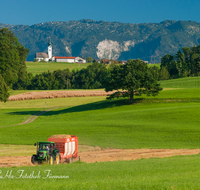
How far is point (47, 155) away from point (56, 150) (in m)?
1.60

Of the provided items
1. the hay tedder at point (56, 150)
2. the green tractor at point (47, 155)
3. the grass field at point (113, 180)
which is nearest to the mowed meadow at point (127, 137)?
the grass field at point (113, 180)

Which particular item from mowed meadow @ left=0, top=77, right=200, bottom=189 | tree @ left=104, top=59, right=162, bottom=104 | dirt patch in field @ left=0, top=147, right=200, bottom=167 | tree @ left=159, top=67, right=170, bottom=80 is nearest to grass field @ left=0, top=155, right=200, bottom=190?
mowed meadow @ left=0, top=77, right=200, bottom=189

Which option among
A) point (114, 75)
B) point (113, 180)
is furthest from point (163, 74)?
point (113, 180)

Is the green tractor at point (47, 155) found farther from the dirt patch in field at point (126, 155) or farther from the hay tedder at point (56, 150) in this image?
the dirt patch in field at point (126, 155)

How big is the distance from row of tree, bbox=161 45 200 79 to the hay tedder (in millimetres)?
151989

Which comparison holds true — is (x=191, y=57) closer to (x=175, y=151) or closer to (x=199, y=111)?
(x=199, y=111)

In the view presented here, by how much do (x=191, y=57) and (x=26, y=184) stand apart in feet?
593

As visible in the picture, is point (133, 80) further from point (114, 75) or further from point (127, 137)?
point (127, 137)

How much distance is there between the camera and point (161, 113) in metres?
50.8

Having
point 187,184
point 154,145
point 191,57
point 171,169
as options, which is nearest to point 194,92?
point 154,145

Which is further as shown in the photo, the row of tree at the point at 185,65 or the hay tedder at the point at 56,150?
the row of tree at the point at 185,65

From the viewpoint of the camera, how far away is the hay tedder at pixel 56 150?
2328cm

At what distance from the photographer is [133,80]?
6191 cm

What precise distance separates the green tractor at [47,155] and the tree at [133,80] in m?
39.3
